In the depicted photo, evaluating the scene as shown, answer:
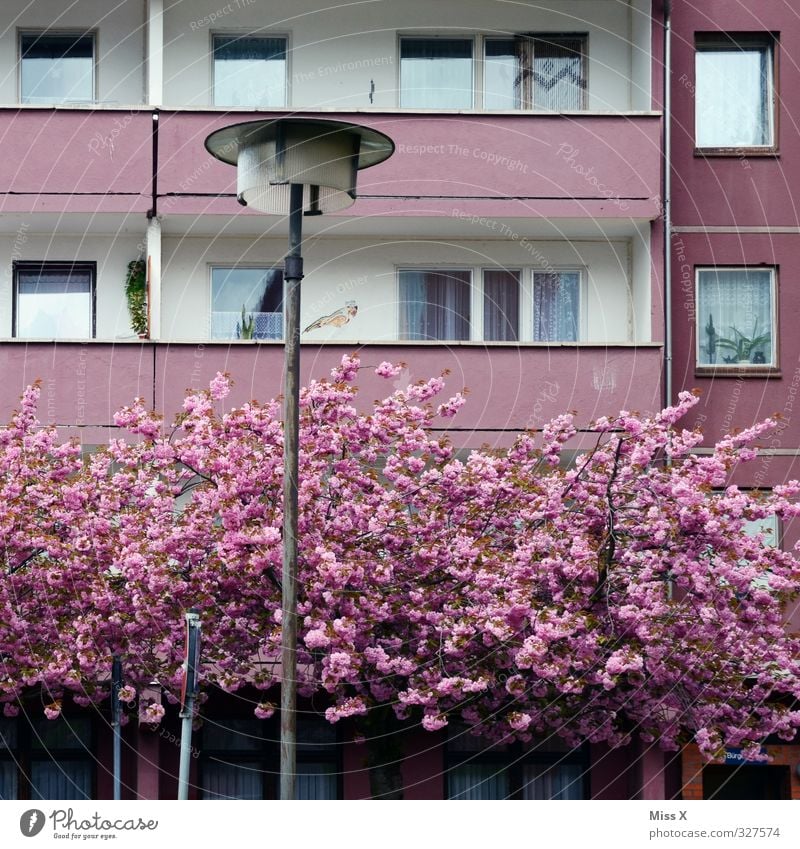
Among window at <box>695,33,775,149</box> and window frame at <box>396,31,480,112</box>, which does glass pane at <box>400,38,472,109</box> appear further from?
window at <box>695,33,775,149</box>

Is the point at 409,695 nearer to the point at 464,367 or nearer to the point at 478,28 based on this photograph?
the point at 464,367

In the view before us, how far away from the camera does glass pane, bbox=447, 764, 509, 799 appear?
22.4 metres

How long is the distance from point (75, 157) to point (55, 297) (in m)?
2.07

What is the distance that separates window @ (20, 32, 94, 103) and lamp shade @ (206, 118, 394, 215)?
899 cm

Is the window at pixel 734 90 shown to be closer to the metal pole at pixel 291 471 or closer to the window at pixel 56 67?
the window at pixel 56 67

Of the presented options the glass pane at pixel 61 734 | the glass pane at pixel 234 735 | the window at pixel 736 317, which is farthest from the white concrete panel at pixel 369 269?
the glass pane at pixel 61 734

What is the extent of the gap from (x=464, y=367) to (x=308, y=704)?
4.17 meters

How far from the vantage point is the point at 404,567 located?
18188 mm

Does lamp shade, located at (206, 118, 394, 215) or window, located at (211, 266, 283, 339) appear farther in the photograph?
window, located at (211, 266, 283, 339)

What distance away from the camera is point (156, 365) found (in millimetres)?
21500

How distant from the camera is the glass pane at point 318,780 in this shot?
2245 centimetres

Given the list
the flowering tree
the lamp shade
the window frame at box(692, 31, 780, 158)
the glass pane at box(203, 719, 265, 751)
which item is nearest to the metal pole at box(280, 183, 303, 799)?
the lamp shade

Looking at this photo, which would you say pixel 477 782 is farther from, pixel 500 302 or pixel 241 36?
pixel 241 36

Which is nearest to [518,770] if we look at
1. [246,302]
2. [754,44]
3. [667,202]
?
[246,302]
